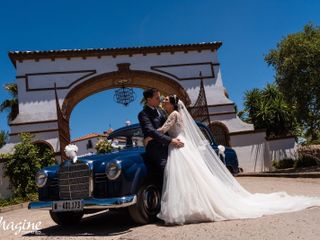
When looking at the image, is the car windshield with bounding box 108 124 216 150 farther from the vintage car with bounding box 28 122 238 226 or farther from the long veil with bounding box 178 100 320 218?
the long veil with bounding box 178 100 320 218

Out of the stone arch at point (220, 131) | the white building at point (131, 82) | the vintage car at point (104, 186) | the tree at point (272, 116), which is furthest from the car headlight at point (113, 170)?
the tree at point (272, 116)

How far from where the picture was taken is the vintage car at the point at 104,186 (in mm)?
4727

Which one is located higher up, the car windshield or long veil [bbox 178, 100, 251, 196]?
the car windshield

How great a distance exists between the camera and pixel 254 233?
3682 mm

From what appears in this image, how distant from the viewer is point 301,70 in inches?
635

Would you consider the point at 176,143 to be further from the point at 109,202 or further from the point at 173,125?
the point at 109,202

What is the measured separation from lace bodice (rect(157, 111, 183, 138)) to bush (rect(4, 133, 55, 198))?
369 inches

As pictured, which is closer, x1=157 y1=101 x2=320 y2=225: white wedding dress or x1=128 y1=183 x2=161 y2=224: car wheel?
x1=157 y1=101 x2=320 y2=225: white wedding dress

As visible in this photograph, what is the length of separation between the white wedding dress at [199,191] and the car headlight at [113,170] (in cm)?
71

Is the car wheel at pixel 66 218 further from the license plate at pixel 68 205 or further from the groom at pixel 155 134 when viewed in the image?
the groom at pixel 155 134

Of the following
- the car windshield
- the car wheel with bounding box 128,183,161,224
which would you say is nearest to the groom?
the car wheel with bounding box 128,183,161,224

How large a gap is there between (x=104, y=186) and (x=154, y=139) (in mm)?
968

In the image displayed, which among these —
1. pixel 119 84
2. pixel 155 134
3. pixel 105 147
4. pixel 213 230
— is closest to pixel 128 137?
pixel 155 134

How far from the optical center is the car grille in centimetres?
494
